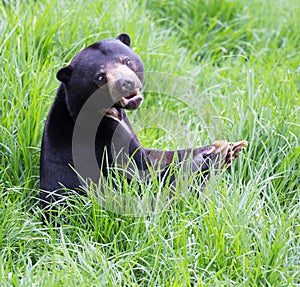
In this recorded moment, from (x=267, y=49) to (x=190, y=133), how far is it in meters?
1.84

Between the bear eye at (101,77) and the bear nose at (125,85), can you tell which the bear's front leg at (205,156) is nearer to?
the bear nose at (125,85)

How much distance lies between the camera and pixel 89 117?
3756 mm

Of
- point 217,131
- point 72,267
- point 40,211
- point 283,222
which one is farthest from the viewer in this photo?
point 217,131

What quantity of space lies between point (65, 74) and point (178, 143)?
1.01m

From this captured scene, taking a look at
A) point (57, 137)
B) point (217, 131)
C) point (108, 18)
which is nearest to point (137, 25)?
point (108, 18)

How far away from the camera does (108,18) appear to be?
→ 541 centimetres

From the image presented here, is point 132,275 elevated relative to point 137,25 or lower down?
lower down

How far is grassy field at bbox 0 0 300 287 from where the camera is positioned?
3.25 m

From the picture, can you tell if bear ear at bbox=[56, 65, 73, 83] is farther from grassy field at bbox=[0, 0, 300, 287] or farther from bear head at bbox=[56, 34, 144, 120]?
grassy field at bbox=[0, 0, 300, 287]

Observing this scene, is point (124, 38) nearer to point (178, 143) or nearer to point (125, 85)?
point (125, 85)

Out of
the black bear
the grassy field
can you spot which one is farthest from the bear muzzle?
the grassy field

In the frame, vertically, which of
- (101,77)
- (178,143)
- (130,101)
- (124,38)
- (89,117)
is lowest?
(178,143)

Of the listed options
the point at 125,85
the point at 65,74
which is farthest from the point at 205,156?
the point at 65,74

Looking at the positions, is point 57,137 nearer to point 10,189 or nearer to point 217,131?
point 10,189
